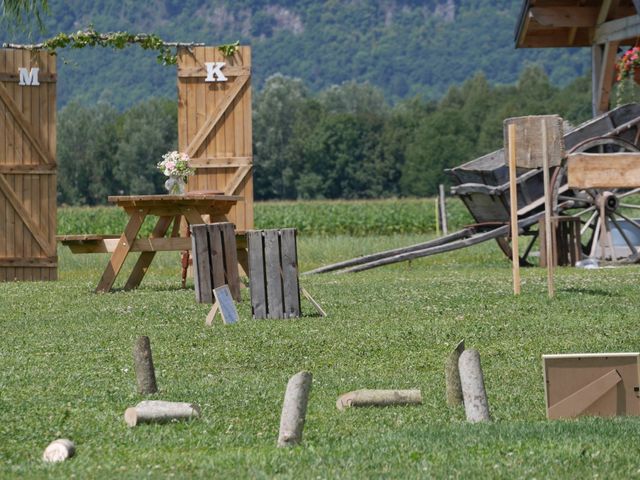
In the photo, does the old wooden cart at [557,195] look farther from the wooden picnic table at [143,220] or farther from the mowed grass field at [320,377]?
the wooden picnic table at [143,220]

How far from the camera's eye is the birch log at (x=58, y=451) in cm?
641

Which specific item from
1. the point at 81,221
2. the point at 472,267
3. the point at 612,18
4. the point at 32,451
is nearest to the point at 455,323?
the point at 32,451

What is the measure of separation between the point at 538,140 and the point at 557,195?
7.48 metres

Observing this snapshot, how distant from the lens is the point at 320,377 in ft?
30.2

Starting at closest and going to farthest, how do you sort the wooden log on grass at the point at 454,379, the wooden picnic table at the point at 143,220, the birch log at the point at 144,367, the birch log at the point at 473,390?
the birch log at the point at 473,390
the wooden log on grass at the point at 454,379
the birch log at the point at 144,367
the wooden picnic table at the point at 143,220

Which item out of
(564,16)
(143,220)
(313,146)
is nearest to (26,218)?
(143,220)

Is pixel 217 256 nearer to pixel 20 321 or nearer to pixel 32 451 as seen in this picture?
pixel 20 321

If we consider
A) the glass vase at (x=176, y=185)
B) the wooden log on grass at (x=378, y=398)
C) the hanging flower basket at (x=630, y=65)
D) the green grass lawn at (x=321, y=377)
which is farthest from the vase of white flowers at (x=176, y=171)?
the wooden log on grass at (x=378, y=398)

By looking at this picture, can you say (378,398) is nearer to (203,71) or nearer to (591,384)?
(591,384)

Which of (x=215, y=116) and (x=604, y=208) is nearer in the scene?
(x=215, y=116)

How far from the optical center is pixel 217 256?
1389 cm

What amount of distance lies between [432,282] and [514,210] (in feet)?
8.82

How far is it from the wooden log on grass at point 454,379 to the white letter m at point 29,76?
40.9 feet

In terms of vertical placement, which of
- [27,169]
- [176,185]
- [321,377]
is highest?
[27,169]
